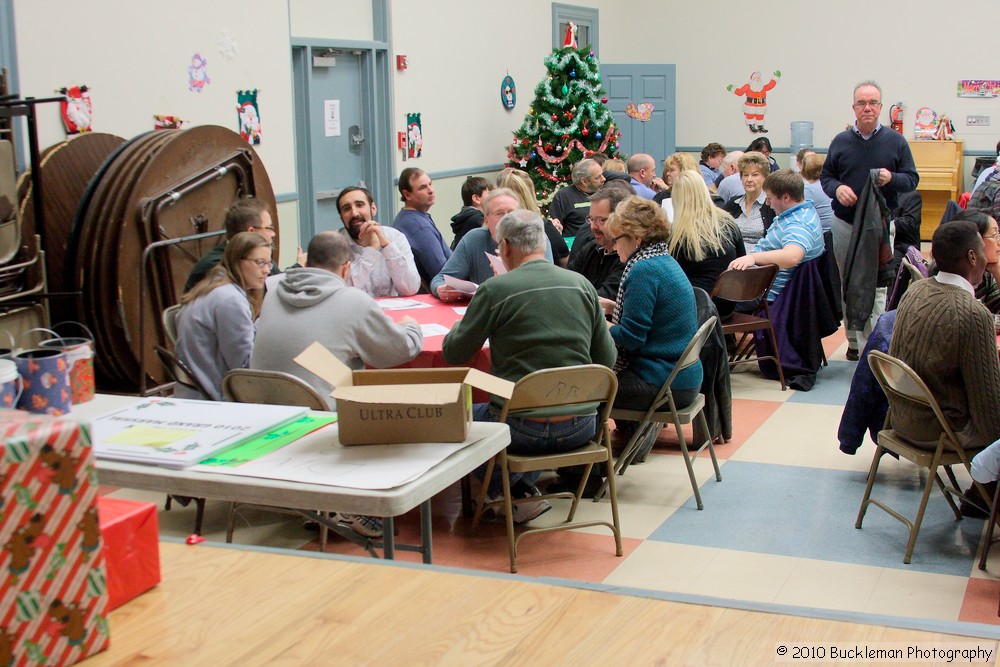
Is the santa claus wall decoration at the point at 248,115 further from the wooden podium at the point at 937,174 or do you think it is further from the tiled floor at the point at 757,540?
the wooden podium at the point at 937,174

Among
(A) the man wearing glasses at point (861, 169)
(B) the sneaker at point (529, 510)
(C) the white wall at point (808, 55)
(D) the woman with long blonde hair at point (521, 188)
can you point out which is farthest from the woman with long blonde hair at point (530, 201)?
(C) the white wall at point (808, 55)

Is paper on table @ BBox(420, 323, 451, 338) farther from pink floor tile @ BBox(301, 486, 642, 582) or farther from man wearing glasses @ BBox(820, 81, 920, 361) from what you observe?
man wearing glasses @ BBox(820, 81, 920, 361)

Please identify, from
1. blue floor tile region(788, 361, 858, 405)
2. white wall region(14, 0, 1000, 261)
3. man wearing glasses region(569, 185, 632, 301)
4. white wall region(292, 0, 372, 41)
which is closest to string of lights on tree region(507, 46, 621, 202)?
white wall region(14, 0, 1000, 261)

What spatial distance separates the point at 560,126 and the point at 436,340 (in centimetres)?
745

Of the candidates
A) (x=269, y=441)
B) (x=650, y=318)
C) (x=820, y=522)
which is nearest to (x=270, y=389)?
(x=269, y=441)

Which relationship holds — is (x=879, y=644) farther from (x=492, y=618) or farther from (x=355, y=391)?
(x=355, y=391)

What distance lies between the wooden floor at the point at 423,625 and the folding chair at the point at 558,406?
1.94 meters

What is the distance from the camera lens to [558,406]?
3.81 metres

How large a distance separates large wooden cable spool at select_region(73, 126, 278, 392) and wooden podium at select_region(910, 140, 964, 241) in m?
9.18

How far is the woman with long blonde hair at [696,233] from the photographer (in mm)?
5801

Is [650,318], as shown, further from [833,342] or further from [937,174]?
[937,174]

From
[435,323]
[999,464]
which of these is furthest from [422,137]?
[999,464]

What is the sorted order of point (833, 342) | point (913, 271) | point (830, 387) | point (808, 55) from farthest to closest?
1. point (808, 55)
2. point (833, 342)
3. point (830, 387)
4. point (913, 271)

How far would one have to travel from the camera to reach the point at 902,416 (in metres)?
4.04
